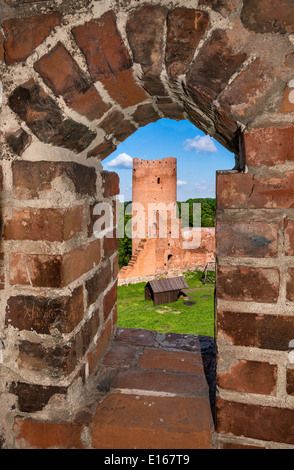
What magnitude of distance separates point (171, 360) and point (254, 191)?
930mm

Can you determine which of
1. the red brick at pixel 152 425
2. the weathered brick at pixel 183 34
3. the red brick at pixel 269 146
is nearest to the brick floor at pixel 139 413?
the red brick at pixel 152 425

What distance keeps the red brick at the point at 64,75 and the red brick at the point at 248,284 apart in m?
0.72

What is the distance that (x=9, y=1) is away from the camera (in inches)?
39.5

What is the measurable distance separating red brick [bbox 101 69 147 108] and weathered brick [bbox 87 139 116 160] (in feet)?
0.73

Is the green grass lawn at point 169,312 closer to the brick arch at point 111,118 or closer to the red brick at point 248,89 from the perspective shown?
the brick arch at point 111,118

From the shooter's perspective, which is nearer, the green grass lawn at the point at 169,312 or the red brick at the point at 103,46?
the red brick at the point at 103,46

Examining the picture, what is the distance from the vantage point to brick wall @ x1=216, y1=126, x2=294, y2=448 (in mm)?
920

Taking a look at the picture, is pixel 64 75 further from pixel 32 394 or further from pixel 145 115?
pixel 32 394

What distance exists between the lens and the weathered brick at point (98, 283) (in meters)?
1.30

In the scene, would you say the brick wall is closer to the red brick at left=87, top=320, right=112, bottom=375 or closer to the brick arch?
the brick arch

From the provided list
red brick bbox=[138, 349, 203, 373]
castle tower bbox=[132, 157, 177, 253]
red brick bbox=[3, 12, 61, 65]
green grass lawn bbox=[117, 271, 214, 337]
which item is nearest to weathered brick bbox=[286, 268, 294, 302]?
red brick bbox=[138, 349, 203, 373]

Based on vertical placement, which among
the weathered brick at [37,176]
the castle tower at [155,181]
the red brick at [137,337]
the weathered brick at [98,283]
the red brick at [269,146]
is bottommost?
the red brick at [137,337]

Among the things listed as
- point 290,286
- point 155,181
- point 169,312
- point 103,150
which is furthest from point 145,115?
point 155,181

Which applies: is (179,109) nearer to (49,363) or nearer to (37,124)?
(37,124)
